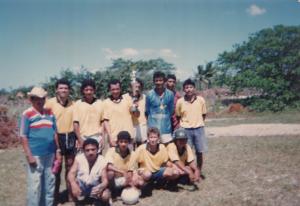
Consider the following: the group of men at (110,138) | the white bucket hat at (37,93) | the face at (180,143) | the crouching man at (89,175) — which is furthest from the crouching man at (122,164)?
the white bucket hat at (37,93)

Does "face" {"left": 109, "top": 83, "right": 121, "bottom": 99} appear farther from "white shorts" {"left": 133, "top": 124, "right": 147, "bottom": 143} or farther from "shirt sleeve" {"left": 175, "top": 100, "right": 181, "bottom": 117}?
"shirt sleeve" {"left": 175, "top": 100, "right": 181, "bottom": 117}

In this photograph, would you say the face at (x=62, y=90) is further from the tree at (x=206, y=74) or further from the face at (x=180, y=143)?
the tree at (x=206, y=74)

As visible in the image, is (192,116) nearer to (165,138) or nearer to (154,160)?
(165,138)

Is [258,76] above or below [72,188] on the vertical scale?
above

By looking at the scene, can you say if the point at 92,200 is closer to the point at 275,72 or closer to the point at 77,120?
A: the point at 77,120

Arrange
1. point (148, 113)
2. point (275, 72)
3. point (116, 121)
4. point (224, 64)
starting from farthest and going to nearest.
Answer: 1. point (224, 64)
2. point (275, 72)
3. point (148, 113)
4. point (116, 121)

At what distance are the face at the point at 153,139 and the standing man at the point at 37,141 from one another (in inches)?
67.5

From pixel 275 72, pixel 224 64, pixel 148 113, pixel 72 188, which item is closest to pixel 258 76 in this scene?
pixel 275 72

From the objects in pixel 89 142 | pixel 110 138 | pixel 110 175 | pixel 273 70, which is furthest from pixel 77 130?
pixel 273 70

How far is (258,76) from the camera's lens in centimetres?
2541

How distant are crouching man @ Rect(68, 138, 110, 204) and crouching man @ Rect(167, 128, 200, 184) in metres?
1.41

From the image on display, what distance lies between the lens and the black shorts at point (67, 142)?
524cm

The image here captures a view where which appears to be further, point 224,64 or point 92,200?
point 224,64

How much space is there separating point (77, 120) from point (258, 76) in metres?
22.5
